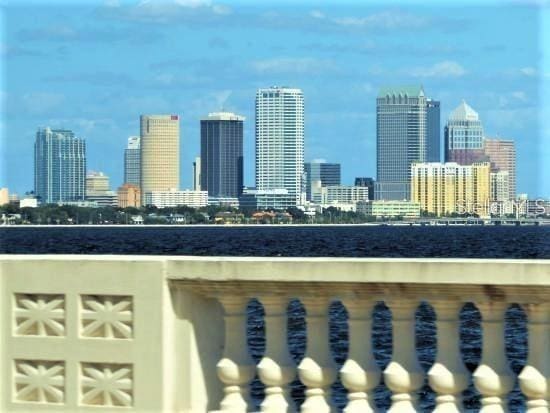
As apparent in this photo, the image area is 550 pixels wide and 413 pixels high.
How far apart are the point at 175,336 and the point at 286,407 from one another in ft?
2.28

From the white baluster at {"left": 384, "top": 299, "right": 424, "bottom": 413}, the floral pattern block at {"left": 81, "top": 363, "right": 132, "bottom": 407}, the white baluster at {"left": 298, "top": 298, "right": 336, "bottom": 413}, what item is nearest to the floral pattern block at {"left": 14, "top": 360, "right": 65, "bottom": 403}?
the floral pattern block at {"left": 81, "top": 363, "right": 132, "bottom": 407}

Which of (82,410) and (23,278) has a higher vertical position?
(23,278)

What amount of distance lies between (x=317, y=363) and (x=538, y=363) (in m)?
1.14

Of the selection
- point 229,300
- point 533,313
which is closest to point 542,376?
point 533,313

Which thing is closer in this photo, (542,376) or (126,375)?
(542,376)

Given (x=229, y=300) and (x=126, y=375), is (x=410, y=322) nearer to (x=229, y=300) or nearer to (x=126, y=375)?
(x=229, y=300)

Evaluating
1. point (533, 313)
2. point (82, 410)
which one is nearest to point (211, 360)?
point (82, 410)

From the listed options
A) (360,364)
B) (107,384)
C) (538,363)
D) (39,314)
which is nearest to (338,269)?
(360,364)

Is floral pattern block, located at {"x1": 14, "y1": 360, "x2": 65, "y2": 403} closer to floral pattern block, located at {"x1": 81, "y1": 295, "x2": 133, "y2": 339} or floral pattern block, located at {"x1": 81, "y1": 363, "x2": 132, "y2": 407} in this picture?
floral pattern block, located at {"x1": 81, "y1": 363, "x2": 132, "y2": 407}

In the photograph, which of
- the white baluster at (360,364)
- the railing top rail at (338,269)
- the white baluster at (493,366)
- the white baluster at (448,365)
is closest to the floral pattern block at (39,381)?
the railing top rail at (338,269)

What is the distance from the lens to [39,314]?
7566 mm

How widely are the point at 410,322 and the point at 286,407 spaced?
0.79 metres

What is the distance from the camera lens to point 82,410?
742cm

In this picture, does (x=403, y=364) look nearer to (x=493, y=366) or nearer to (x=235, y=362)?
(x=493, y=366)
